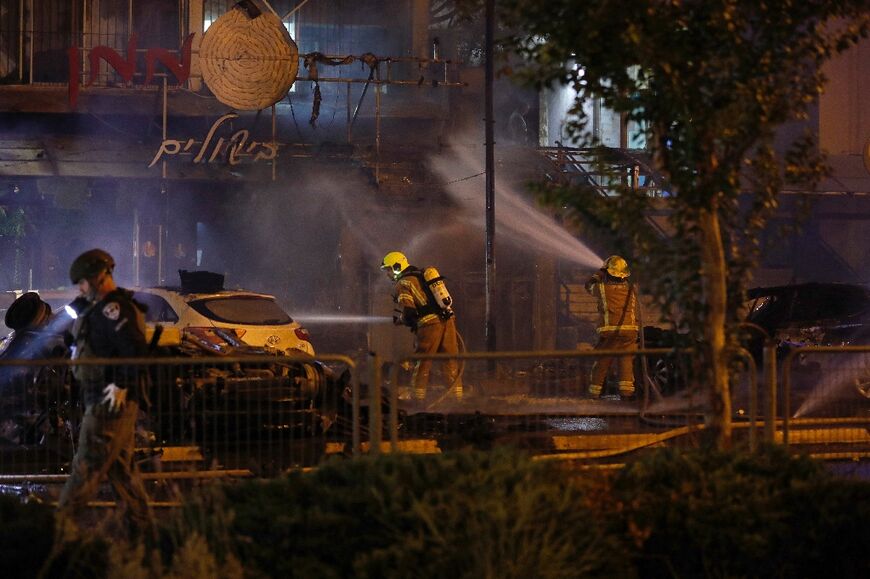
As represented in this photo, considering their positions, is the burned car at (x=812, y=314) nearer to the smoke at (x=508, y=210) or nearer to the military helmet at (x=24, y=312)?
the smoke at (x=508, y=210)

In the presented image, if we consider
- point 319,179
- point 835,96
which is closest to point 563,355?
point 319,179

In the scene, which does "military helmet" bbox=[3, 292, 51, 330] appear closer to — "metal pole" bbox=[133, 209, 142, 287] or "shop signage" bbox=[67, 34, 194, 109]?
"shop signage" bbox=[67, 34, 194, 109]

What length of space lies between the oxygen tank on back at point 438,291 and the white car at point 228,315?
5.55 ft

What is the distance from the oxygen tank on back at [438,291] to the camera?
13.8 meters

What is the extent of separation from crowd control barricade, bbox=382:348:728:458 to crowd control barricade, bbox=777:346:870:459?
96cm

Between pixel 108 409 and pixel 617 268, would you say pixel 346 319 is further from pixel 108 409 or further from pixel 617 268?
pixel 108 409

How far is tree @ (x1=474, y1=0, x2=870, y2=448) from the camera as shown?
5.53 meters

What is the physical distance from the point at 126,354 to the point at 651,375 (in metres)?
6.56

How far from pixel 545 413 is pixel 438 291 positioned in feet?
14.3

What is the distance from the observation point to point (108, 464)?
6.68m

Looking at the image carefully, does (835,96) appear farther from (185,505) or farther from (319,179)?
(185,505)

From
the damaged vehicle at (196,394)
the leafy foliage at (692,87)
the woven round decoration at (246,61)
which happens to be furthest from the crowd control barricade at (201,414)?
the woven round decoration at (246,61)

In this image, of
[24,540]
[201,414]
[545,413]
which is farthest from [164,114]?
[24,540]

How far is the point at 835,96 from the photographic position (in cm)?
2452
